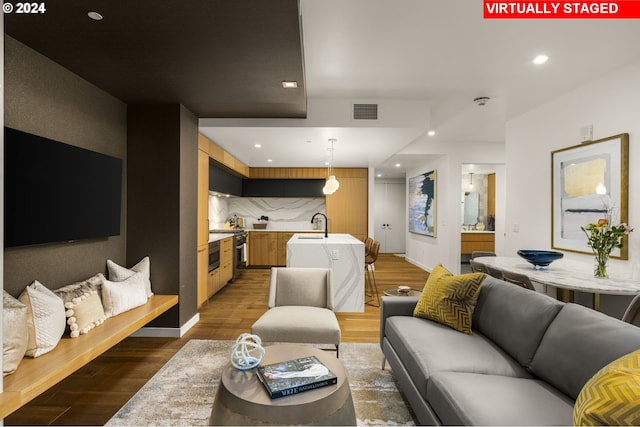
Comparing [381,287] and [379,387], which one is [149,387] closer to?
[379,387]

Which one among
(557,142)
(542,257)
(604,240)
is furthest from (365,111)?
(604,240)

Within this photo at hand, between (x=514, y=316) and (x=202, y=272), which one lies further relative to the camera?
(x=202, y=272)

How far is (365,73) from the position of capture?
10.4ft

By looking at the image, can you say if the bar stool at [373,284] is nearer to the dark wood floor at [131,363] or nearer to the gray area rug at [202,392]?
the dark wood floor at [131,363]

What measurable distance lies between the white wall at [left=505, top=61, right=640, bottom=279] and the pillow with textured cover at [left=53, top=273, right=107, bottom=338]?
444 cm

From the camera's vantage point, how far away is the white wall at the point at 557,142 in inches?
112

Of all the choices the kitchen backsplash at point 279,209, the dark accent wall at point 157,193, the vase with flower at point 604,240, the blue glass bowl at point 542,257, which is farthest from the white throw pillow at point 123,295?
the kitchen backsplash at point 279,209

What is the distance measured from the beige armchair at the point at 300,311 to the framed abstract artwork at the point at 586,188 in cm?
Answer: 266

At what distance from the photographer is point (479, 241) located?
763 centimetres

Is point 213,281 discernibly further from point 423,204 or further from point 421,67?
point 423,204

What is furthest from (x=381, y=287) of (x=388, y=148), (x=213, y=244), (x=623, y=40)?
(x=623, y=40)

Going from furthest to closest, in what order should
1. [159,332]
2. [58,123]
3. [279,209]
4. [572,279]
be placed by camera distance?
[279,209], [159,332], [572,279], [58,123]

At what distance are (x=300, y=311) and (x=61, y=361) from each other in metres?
1.66

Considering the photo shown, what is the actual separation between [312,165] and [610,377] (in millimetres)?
6509
